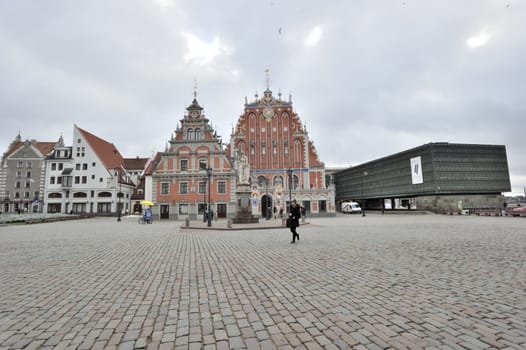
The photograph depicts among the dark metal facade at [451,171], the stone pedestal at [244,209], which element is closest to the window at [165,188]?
the stone pedestal at [244,209]

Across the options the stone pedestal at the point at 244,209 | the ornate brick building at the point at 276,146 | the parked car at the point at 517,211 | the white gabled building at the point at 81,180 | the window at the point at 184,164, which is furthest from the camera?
the white gabled building at the point at 81,180

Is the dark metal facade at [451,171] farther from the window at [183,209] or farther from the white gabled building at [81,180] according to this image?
the white gabled building at [81,180]

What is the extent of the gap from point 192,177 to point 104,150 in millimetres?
28628

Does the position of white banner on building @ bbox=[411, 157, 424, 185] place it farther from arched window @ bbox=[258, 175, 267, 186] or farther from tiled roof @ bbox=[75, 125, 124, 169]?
tiled roof @ bbox=[75, 125, 124, 169]

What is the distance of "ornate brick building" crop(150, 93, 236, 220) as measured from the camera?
123 ft

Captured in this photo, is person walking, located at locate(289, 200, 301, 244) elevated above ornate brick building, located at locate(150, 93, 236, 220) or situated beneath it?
situated beneath

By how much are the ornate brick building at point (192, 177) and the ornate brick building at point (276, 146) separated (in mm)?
8567

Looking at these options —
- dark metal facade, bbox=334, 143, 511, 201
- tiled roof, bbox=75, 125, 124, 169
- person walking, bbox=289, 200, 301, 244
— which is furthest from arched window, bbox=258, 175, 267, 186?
person walking, bbox=289, 200, 301, 244

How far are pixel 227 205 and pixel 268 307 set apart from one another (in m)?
33.8

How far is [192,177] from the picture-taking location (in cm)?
3806

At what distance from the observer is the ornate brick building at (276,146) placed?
4819 cm

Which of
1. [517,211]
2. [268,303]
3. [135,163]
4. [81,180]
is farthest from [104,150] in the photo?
[517,211]

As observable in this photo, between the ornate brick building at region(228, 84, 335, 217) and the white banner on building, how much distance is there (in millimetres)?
17222

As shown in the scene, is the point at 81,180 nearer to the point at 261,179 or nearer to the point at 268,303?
the point at 261,179
